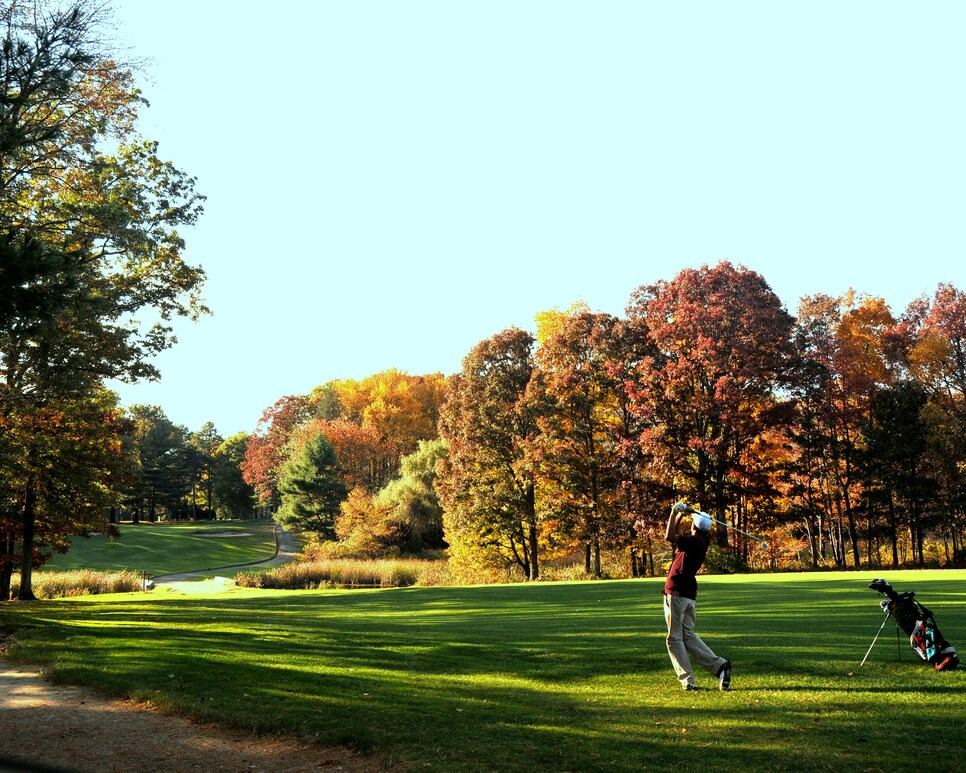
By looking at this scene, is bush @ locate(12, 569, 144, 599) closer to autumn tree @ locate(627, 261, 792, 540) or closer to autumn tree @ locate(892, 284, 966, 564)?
autumn tree @ locate(627, 261, 792, 540)

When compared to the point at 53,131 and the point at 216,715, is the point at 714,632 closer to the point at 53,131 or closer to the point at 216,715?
the point at 216,715

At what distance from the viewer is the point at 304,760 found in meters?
7.95

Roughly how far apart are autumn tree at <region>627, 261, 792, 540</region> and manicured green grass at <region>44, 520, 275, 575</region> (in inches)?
1562

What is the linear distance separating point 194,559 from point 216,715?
2436 inches

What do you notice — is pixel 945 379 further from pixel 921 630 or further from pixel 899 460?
pixel 921 630

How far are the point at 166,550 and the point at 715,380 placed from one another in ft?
174

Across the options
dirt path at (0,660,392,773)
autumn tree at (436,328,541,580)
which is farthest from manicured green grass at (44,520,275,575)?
dirt path at (0,660,392,773)

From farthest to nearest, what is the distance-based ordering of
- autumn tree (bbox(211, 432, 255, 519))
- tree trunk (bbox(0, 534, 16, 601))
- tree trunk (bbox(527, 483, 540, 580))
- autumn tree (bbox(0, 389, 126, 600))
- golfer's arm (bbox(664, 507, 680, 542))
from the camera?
1. autumn tree (bbox(211, 432, 255, 519))
2. tree trunk (bbox(527, 483, 540, 580))
3. tree trunk (bbox(0, 534, 16, 601))
4. autumn tree (bbox(0, 389, 126, 600))
5. golfer's arm (bbox(664, 507, 680, 542))

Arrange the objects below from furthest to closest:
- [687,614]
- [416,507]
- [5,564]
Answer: [416,507]
[5,564]
[687,614]

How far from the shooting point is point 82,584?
36812 millimetres

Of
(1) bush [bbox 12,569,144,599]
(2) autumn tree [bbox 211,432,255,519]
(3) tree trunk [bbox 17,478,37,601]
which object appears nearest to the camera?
(3) tree trunk [bbox 17,478,37,601]

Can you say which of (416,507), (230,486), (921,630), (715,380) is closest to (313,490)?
(416,507)

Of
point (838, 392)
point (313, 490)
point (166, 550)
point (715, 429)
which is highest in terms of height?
point (838, 392)

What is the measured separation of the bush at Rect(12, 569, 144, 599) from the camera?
35.1 m
